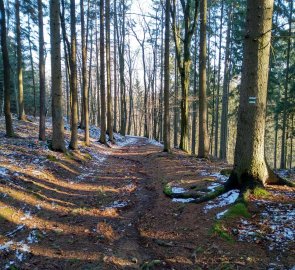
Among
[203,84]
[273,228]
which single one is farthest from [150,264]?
[203,84]

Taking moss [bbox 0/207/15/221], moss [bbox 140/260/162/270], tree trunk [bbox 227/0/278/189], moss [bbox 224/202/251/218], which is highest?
tree trunk [bbox 227/0/278/189]

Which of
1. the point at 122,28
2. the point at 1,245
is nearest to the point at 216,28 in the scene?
the point at 122,28

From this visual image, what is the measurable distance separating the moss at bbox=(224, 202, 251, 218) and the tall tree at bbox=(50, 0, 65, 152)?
341 inches

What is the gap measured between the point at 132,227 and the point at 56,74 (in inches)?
320

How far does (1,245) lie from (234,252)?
3881 millimetres

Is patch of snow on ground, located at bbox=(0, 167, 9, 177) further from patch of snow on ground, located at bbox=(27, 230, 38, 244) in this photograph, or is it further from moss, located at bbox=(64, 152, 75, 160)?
moss, located at bbox=(64, 152, 75, 160)

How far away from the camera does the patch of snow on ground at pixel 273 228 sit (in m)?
4.81

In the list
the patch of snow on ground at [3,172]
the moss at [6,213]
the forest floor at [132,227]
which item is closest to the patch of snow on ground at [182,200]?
the forest floor at [132,227]

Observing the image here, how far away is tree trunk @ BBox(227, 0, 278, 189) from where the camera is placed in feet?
20.8

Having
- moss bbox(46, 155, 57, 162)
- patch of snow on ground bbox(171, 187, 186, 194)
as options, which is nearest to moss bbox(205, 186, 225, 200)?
patch of snow on ground bbox(171, 187, 186, 194)

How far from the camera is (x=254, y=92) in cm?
640

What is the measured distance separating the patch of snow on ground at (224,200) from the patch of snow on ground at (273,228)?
2.36ft

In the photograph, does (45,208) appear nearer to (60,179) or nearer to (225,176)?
(60,179)

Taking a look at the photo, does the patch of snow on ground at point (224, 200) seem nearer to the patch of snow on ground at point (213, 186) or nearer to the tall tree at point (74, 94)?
the patch of snow on ground at point (213, 186)
